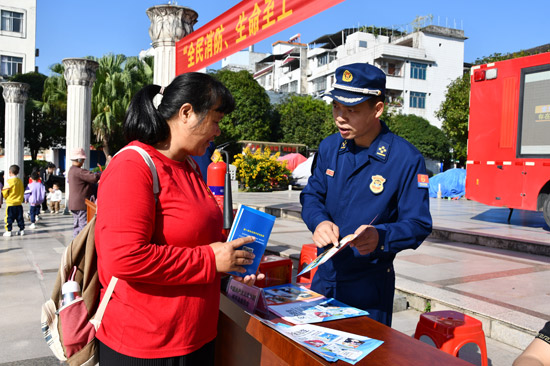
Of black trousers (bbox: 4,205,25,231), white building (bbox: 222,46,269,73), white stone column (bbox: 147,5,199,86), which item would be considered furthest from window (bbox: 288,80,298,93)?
black trousers (bbox: 4,205,25,231)

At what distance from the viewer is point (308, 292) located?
2.28 m

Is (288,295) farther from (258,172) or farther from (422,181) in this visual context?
(258,172)

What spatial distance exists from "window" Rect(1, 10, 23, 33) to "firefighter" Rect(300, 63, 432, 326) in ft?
148

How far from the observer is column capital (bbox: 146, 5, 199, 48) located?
8.48 meters

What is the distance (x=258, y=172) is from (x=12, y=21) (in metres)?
31.4

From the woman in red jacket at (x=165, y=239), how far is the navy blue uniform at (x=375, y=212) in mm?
565

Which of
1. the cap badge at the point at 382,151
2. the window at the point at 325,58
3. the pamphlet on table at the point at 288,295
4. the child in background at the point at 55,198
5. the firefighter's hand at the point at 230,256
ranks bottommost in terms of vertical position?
the child in background at the point at 55,198

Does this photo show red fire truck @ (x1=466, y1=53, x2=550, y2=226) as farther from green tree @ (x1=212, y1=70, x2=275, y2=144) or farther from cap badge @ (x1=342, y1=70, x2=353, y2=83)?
green tree @ (x1=212, y1=70, x2=275, y2=144)

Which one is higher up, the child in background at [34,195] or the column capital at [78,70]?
the column capital at [78,70]

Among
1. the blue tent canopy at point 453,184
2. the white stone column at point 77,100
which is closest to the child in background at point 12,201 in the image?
the white stone column at point 77,100

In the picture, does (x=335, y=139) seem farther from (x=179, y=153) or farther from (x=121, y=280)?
(x=121, y=280)

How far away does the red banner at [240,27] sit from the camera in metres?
5.14

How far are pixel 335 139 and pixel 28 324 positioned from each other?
3.73 metres

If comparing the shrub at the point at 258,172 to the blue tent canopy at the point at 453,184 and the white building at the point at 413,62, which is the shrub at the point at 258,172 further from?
the white building at the point at 413,62
